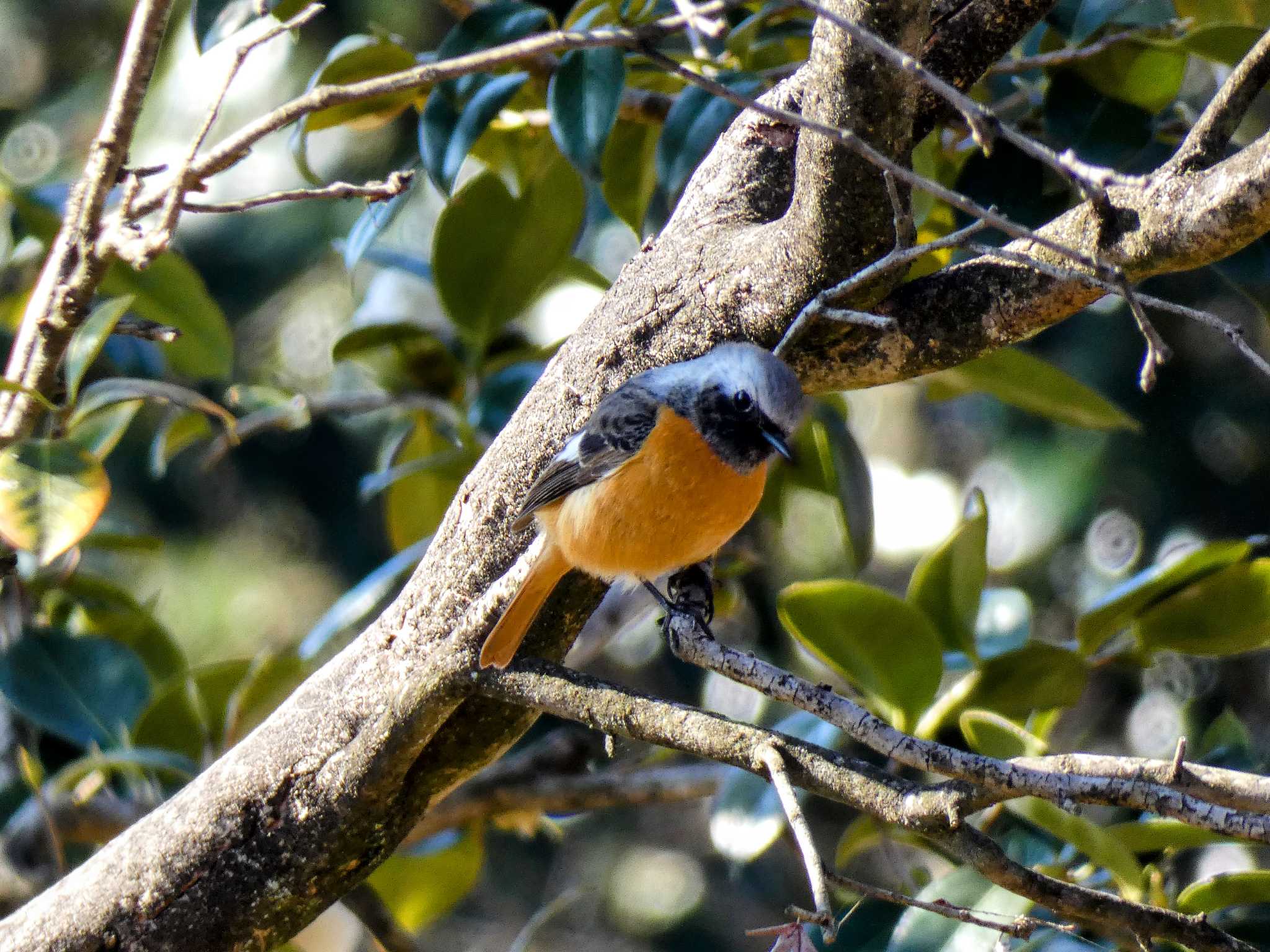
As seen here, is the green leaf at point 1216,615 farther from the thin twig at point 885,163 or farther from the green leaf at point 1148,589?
the thin twig at point 885,163

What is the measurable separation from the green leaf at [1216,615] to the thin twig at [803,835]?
114 centimetres

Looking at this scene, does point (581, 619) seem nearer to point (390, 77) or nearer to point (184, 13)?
point (390, 77)

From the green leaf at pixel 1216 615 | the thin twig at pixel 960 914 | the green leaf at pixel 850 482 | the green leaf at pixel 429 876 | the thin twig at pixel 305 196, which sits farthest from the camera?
the green leaf at pixel 429 876

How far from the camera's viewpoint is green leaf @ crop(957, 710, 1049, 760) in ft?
6.59

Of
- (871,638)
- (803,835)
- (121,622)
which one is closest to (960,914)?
(803,835)

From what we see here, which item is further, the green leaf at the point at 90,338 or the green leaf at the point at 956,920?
the green leaf at the point at 90,338

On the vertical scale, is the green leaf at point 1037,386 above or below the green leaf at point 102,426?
above

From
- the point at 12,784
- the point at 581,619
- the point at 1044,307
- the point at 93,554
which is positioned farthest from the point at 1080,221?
the point at 93,554

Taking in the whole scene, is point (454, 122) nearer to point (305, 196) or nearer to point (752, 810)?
point (305, 196)

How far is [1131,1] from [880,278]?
1.11 meters

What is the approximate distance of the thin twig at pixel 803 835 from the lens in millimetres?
1329

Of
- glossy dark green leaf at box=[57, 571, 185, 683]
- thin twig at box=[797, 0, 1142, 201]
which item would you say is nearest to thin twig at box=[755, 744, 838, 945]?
thin twig at box=[797, 0, 1142, 201]

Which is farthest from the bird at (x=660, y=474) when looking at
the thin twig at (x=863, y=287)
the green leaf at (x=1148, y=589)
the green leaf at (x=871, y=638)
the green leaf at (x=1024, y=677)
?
the green leaf at (x=1148, y=589)

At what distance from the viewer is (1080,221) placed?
1.67m
